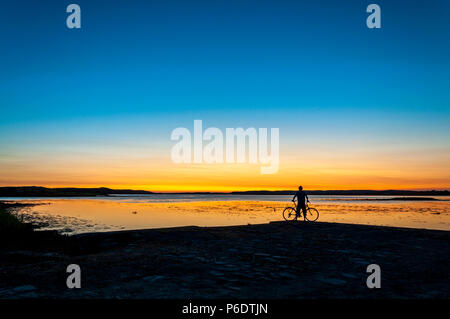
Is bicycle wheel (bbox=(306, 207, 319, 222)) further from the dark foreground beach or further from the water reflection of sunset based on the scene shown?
the dark foreground beach

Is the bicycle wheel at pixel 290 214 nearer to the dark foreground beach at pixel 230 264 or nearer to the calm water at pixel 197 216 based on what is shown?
the calm water at pixel 197 216

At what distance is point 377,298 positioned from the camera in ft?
21.9

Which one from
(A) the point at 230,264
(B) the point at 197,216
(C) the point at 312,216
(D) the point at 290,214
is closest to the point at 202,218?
(B) the point at 197,216

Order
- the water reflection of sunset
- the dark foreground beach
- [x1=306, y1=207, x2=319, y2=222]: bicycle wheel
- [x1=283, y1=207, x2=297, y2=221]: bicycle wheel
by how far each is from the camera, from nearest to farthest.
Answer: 1. the dark foreground beach
2. [x1=306, y1=207, x2=319, y2=222]: bicycle wheel
3. [x1=283, y1=207, x2=297, y2=221]: bicycle wheel
4. the water reflection of sunset

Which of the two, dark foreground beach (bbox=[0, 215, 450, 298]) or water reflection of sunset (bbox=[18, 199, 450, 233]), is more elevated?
dark foreground beach (bbox=[0, 215, 450, 298])

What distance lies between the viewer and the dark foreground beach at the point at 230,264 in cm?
718

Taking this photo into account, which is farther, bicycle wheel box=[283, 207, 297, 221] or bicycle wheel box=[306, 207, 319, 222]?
bicycle wheel box=[283, 207, 297, 221]

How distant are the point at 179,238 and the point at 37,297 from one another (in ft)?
26.7

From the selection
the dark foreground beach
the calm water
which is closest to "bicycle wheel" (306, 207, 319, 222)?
the calm water

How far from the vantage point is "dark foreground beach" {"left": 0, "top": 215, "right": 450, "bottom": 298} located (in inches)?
283

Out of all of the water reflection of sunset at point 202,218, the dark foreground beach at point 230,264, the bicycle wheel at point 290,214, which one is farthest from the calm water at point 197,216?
the dark foreground beach at point 230,264

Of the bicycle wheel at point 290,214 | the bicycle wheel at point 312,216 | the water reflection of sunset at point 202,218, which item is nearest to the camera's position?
the bicycle wheel at point 312,216
